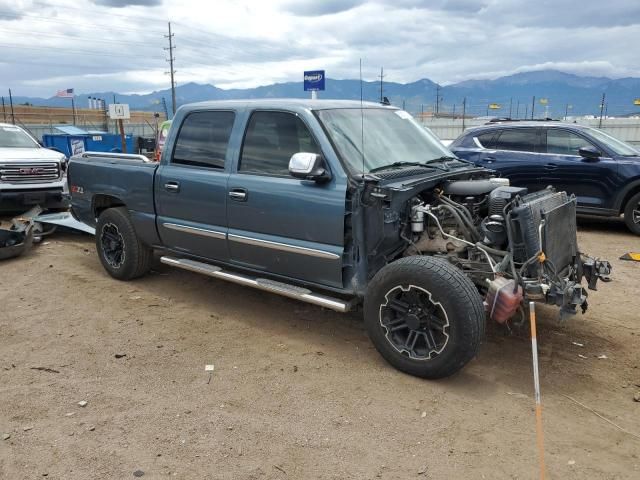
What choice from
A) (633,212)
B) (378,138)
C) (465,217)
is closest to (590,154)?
(633,212)

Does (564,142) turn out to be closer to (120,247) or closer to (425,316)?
(425,316)

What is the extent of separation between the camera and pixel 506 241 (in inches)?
152

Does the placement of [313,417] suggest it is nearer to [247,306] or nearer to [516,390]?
[516,390]

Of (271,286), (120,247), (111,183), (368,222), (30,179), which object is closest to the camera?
(368,222)

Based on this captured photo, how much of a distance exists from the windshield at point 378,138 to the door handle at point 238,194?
0.89 meters

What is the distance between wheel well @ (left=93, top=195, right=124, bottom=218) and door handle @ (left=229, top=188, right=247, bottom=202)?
1.97 metres

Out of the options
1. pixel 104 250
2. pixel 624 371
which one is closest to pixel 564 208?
pixel 624 371

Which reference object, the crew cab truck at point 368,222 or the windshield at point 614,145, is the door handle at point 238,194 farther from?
the windshield at point 614,145

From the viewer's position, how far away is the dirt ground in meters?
2.94

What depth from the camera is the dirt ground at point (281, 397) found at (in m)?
2.94

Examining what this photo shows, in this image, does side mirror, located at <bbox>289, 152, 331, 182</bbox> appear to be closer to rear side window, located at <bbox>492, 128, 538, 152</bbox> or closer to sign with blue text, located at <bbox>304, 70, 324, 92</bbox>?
rear side window, located at <bbox>492, 128, 538, 152</bbox>

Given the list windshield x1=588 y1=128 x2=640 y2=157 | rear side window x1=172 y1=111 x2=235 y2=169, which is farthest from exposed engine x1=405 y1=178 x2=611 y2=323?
windshield x1=588 y1=128 x2=640 y2=157

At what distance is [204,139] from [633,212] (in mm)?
6680

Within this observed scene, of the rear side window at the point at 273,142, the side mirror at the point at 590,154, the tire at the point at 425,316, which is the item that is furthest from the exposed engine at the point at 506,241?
the side mirror at the point at 590,154
